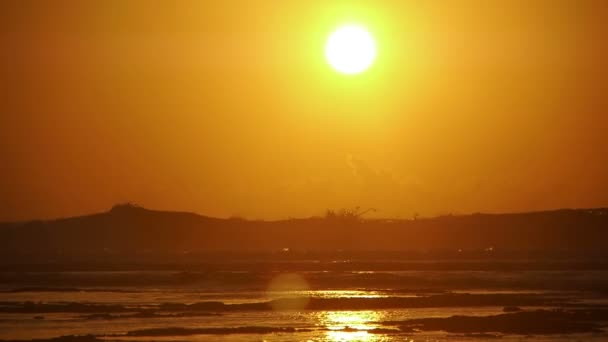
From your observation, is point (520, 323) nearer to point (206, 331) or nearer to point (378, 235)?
point (206, 331)

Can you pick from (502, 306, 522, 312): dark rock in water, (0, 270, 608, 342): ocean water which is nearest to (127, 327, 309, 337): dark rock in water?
(0, 270, 608, 342): ocean water

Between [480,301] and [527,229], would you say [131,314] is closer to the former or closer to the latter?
[480,301]

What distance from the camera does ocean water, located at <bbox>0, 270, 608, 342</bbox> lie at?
39.1 metres

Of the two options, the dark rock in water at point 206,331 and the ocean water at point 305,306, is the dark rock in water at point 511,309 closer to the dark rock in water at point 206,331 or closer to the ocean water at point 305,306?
the ocean water at point 305,306

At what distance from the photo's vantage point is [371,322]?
140 feet

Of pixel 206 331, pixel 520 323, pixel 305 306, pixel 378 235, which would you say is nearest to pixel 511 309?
pixel 520 323

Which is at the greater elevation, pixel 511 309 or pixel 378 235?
pixel 378 235

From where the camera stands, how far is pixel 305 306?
49812mm

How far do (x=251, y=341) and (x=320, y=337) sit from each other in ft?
7.95

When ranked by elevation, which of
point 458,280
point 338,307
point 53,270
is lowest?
point 338,307

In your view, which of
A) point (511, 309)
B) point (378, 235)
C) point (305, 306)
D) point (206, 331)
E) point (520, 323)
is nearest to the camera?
point (206, 331)

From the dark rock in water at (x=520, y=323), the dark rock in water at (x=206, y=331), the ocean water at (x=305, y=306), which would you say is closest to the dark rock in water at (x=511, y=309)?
the ocean water at (x=305, y=306)

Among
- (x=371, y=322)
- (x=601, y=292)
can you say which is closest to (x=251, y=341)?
(x=371, y=322)

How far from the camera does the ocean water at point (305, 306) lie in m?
39.1
